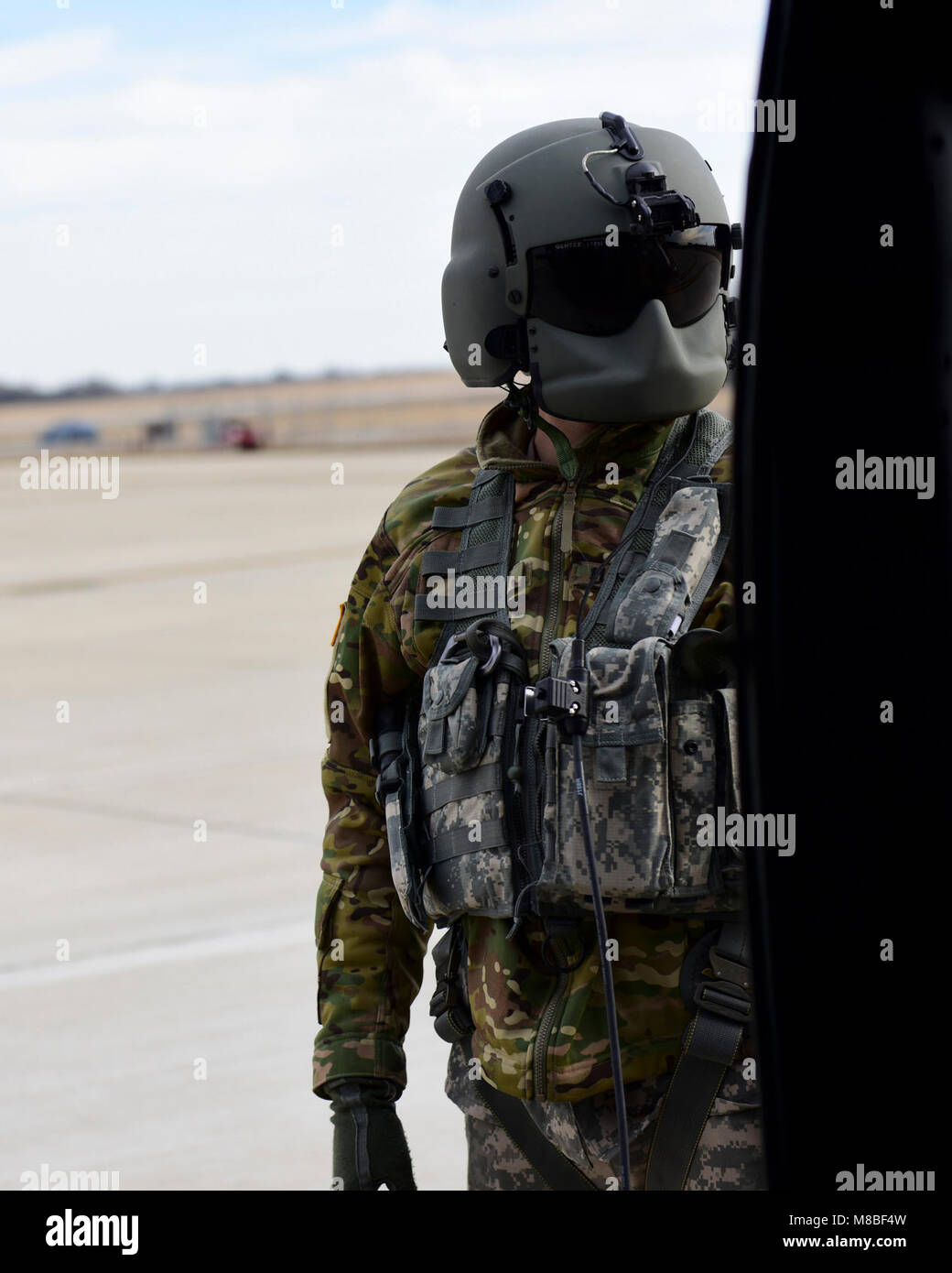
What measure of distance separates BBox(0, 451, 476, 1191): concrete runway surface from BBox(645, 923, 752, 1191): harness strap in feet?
7.40

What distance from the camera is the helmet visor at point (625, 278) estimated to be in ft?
8.04

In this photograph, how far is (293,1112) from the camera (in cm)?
487

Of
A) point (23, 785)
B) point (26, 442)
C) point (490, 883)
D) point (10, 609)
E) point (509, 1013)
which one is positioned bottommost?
point (509, 1013)

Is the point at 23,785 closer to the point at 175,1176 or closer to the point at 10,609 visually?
the point at 175,1176

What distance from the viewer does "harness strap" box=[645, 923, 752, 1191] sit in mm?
2281

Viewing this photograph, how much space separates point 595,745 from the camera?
234 centimetres

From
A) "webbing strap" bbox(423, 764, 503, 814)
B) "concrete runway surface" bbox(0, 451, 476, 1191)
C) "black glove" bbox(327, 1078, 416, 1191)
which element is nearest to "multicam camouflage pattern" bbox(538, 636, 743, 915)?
"webbing strap" bbox(423, 764, 503, 814)

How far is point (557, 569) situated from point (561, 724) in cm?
28

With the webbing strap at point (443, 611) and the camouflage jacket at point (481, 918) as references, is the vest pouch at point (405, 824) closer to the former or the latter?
the camouflage jacket at point (481, 918)

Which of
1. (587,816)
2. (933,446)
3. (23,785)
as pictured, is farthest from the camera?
(23,785)

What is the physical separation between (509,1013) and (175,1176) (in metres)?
2.40

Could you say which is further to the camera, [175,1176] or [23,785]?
[23,785]

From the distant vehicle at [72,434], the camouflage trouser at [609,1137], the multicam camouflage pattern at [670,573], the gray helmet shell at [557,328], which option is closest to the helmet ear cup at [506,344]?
the gray helmet shell at [557,328]

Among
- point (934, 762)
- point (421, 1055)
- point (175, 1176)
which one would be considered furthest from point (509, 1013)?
point (421, 1055)
